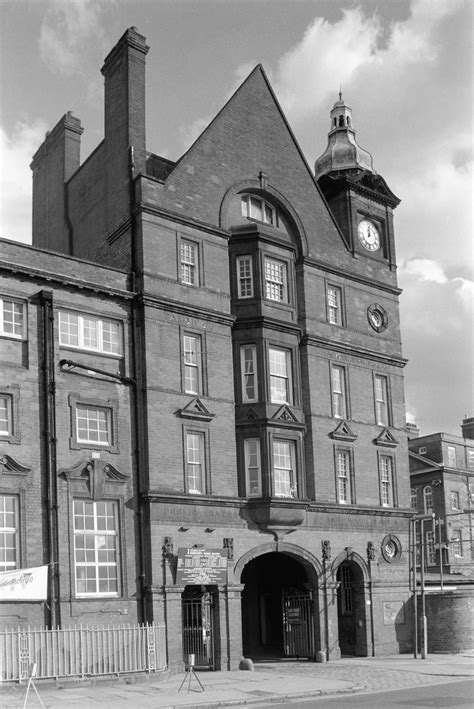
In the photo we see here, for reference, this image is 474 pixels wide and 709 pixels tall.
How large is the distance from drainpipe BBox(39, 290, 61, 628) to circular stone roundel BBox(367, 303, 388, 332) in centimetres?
1618

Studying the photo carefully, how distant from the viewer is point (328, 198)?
43.4 meters

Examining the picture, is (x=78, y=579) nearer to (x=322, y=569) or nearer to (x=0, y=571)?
(x=0, y=571)

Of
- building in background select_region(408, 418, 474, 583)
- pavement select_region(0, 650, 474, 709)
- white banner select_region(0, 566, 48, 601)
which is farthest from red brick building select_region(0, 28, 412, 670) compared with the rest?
building in background select_region(408, 418, 474, 583)

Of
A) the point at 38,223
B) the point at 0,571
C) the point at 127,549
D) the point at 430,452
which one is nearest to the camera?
the point at 0,571

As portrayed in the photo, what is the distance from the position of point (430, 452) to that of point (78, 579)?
4804cm

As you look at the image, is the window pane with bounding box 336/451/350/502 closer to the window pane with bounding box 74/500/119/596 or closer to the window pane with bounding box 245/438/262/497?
the window pane with bounding box 245/438/262/497

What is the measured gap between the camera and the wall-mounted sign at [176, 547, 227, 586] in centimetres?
3219

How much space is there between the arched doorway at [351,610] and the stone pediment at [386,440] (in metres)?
5.35

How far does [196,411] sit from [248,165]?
11035mm

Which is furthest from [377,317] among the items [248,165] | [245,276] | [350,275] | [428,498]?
[428,498]

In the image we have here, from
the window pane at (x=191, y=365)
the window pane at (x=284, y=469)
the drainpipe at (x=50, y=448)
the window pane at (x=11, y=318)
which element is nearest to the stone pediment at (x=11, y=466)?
the drainpipe at (x=50, y=448)

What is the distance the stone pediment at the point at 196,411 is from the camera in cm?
3375

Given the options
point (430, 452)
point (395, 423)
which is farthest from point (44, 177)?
point (430, 452)

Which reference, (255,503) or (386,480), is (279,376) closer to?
(255,503)
